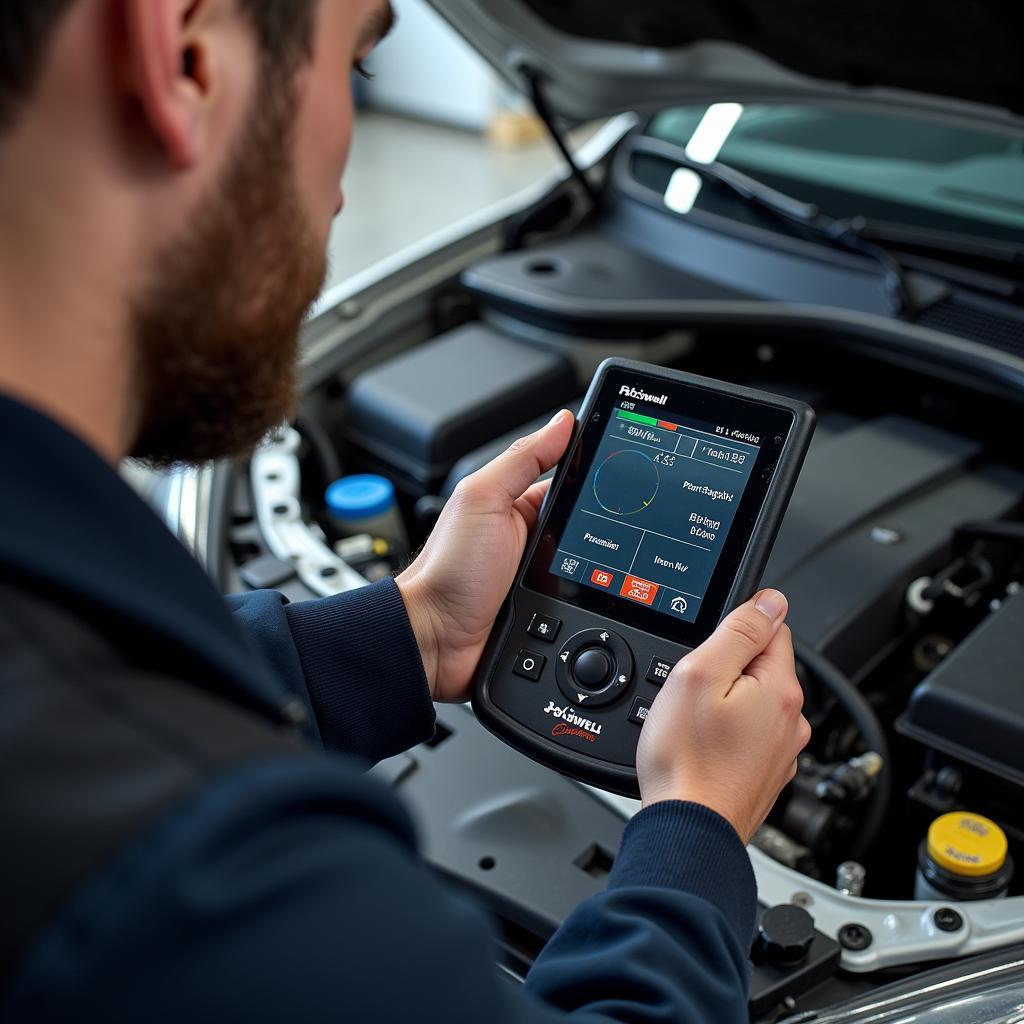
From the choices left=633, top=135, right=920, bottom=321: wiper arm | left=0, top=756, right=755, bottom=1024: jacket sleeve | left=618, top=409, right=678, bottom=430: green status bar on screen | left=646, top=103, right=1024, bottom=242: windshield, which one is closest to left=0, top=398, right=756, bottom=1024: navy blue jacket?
left=0, top=756, right=755, bottom=1024: jacket sleeve

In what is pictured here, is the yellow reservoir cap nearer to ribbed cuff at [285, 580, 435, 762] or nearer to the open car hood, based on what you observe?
Result: ribbed cuff at [285, 580, 435, 762]

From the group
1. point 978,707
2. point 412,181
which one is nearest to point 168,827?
point 978,707

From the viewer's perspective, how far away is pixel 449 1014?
1.31 feet

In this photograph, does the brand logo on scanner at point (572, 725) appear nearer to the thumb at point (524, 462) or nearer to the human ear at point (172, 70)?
the thumb at point (524, 462)

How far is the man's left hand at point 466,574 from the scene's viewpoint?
0.88 m

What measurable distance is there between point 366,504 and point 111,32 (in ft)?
2.77

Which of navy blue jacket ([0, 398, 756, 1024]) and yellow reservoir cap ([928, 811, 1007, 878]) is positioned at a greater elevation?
navy blue jacket ([0, 398, 756, 1024])

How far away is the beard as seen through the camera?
51 centimetres

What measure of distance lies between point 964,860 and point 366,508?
2.36ft

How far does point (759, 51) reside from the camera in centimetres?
142

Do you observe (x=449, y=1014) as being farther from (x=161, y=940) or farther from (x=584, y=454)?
(x=584, y=454)

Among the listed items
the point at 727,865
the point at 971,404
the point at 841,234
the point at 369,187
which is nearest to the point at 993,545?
the point at 971,404

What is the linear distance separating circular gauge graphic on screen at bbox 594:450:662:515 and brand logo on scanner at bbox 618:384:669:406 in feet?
0.14

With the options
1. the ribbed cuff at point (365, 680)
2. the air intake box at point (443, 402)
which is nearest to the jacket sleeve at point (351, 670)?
the ribbed cuff at point (365, 680)
